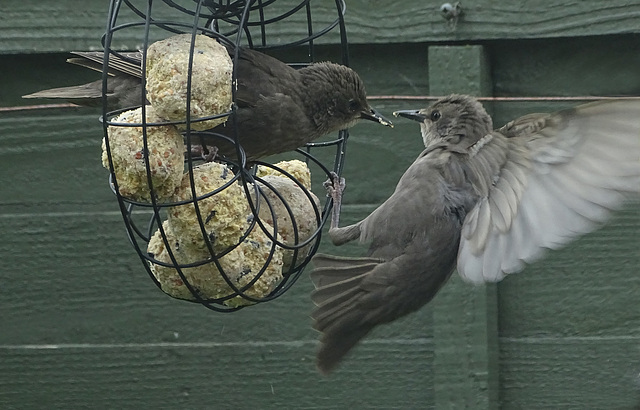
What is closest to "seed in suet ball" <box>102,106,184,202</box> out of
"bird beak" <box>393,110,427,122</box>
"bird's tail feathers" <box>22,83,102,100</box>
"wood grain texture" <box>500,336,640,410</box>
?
"bird's tail feathers" <box>22,83,102,100</box>

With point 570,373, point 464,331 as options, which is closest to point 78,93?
point 464,331

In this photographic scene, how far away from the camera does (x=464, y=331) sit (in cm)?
246

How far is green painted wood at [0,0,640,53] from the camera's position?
2393 mm

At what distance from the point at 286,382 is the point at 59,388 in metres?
0.58

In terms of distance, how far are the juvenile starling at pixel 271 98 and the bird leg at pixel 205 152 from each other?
0.02 m

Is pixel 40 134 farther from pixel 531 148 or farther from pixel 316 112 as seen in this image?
pixel 531 148

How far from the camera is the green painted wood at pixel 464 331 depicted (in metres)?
2.42

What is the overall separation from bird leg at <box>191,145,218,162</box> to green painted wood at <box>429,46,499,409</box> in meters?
0.71

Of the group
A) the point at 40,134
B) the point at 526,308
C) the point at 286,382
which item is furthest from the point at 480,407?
the point at 40,134

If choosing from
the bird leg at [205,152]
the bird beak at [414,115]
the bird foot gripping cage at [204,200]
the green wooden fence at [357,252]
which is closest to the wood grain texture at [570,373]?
the green wooden fence at [357,252]

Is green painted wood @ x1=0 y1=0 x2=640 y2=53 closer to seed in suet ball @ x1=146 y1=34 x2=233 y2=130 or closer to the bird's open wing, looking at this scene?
the bird's open wing

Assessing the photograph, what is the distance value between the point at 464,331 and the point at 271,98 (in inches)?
32.2

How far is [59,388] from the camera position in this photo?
2.63 meters

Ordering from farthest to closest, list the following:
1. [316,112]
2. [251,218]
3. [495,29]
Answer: [495,29] < [316,112] < [251,218]
